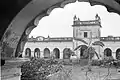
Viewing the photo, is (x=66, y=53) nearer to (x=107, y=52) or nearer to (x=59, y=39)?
(x=59, y=39)

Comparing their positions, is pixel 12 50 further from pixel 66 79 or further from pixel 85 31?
pixel 85 31

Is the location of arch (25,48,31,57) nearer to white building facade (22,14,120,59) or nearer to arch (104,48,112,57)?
white building facade (22,14,120,59)

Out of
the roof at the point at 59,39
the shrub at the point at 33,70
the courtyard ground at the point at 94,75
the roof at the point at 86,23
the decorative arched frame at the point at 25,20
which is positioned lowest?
the courtyard ground at the point at 94,75

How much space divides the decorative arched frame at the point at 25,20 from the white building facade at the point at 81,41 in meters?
20.9

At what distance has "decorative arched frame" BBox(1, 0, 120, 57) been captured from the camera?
1982 mm

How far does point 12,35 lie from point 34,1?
0.51 m

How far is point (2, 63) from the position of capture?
6.13ft

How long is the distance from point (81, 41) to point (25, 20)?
21.4 meters

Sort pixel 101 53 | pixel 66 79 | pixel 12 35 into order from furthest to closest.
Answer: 1. pixel 101 53
2. pixel 66 79
3. pixel 12 35

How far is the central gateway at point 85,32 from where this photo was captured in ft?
75.3

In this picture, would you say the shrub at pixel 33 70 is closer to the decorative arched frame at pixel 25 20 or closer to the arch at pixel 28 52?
the decorative arched frame at pixel 25 20

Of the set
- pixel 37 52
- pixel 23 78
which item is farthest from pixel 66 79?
pixel 37 52

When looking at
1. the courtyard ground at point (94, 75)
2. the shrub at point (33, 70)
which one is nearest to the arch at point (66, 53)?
the courtyard ground at point (94, 75)

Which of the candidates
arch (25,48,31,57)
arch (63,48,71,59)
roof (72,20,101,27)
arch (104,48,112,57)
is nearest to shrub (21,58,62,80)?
arch (63,48,71,59)
